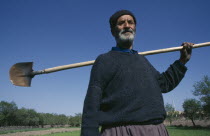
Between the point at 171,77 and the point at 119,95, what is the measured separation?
0.76 m

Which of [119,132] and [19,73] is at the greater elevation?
[19,73]

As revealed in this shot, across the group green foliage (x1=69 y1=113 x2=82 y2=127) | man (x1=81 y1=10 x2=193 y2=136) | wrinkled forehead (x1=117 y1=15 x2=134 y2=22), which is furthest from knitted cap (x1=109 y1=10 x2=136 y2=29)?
green foliage (x1=69 y1=113 x2=82 y2=127)

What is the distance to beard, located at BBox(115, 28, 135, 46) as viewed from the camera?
1.94 m

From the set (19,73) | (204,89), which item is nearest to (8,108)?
(204,89)

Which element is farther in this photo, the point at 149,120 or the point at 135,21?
the point at 135,21

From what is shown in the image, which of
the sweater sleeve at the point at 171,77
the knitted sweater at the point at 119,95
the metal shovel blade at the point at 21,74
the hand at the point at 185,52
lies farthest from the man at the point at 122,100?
the metal shovel blade at the point at 21,74

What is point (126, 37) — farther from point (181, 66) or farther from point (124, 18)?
point (181, 66)

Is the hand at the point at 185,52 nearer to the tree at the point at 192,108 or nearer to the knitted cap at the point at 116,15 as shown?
the knitted cap at the point at 116,15

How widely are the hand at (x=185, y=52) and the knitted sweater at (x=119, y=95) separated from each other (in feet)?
2.20

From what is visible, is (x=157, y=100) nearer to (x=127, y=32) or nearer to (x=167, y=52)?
(x=127, y=32)

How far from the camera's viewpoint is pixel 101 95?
1.59 meters

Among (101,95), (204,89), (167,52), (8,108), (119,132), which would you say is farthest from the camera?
(8,108)

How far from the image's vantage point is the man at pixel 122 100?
1485 mm

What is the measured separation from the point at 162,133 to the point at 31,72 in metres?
1.95
